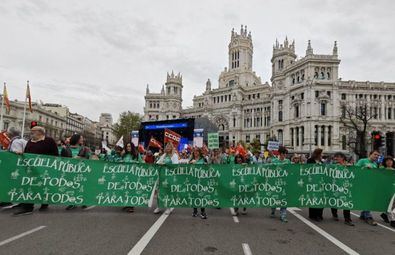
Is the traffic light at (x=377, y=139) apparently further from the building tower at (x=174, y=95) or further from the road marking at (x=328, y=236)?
the building tower at (x=174, y=95)

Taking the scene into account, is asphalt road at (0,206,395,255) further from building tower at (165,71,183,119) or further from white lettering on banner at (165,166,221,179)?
building tower at (165,71,183,119)

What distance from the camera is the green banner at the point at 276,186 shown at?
7.84 meters

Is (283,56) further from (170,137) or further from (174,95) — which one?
(170,137)

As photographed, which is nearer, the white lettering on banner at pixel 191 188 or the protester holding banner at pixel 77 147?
the white lettering on banner at pixel 191 188

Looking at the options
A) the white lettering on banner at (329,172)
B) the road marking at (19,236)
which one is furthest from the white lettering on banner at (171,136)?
the road marking at (19,236)

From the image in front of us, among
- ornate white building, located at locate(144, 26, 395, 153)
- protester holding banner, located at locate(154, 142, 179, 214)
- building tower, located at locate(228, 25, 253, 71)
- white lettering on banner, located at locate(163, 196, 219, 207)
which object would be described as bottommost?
white lettering on banner, located at locate(163, 196, 219, 207)

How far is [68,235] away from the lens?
220 inches

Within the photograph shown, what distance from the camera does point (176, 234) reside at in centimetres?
594

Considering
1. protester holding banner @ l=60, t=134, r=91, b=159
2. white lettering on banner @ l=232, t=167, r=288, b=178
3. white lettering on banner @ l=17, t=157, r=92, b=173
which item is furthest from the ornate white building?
white lettering on banner @ l=17, t=157, r=92, b=173

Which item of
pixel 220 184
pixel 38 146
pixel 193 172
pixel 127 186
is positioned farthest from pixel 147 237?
pixel 38 146

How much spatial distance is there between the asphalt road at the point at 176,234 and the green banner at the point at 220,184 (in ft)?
1.70

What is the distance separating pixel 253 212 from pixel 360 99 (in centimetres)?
6111

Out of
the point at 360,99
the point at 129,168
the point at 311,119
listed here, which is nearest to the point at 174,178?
the point at 129,168

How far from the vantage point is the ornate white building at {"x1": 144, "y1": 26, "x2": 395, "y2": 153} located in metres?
57.5
